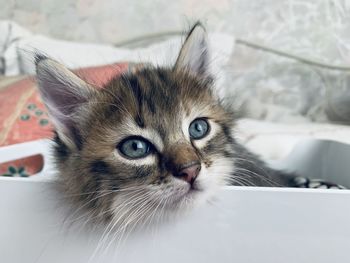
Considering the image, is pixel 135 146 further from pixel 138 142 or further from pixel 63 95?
pixel 63 95

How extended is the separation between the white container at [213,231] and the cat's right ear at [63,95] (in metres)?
0.13

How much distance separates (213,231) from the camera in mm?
Answer: 676

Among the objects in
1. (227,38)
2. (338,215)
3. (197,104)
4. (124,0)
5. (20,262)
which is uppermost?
(124,0)

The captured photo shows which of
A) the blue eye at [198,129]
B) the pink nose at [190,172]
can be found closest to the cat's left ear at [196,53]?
the blue eye at [198,129]

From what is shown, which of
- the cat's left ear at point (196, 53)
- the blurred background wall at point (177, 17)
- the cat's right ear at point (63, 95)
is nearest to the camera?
the cat's right ear at point (63, 95)

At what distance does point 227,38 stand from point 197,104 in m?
1.28

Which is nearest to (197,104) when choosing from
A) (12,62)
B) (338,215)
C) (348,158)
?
(338,215)

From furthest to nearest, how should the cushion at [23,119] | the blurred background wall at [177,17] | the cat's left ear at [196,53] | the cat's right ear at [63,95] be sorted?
the blurred background wall at [177,17] < the cushion at [23,119] < the cat's left ear at [196,53] < the cat's right ear at [63,95]

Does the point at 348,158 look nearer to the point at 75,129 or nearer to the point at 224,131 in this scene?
the point at 224,131

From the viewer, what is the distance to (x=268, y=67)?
2.29 metres

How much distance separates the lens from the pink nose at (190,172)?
0.70 m

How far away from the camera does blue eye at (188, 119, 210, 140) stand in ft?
2.67

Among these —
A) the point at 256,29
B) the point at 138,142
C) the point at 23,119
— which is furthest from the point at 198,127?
the point at 256,29

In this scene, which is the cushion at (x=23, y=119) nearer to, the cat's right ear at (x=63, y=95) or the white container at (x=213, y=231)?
the cat's right ear at (x=63, y=95)
